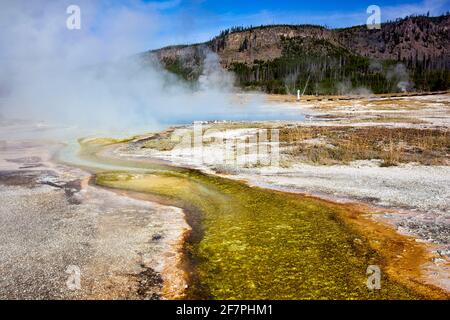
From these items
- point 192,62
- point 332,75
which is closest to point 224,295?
point 332,75

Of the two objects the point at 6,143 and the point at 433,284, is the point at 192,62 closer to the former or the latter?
the point at 6,143

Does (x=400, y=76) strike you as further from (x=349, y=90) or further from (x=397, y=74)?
(x=349, y=90)

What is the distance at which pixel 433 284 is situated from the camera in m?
6.28

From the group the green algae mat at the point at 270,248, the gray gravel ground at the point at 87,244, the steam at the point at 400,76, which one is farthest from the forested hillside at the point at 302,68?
the gray gravel ground at the point at 87,244

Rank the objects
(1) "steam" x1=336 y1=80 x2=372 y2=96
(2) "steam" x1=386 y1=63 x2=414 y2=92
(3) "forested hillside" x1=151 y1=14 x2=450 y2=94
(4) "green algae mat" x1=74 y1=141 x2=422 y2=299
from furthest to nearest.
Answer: (3) "forested hillside" x1=151 y1=14 x2=450 y2=94 → (1) "steam" x1=336 y1=80 x2=372 y2=96 → (2) "steam" x1=386 y1=63 x2=414 y2=92 → (4) "green algae mat" x1=74 y1=141 x2=422 y2=299

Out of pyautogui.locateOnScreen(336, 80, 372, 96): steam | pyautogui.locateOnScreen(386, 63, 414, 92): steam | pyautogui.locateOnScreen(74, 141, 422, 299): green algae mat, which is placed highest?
pyautogui.locateOnScreen(386, 63, 414, 92): steam

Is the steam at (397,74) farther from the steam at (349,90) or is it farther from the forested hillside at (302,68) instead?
the steam at (349,90)

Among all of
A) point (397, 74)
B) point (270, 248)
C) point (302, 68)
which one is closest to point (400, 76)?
point (397, 74)

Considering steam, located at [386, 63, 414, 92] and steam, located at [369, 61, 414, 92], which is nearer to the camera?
steam, located at [386, 63, 414, 92]

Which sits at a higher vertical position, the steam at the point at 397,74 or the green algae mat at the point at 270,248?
the steam at the point at 397,74

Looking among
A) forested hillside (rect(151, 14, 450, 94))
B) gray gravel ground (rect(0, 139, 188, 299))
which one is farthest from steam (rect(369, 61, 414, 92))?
gray gravel ground (rect(0, 139, 188, 299))

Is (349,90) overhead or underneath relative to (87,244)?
overhead

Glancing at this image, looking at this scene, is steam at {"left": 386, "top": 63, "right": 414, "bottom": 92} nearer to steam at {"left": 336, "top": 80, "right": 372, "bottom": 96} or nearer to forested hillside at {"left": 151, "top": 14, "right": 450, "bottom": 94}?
forested hillside at {"left": 151, "top": 14, "right": 450, "bottom": 94}

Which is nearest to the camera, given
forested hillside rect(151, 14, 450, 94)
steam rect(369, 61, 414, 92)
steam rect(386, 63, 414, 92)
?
steam rect(386, 63, 414, 92)
